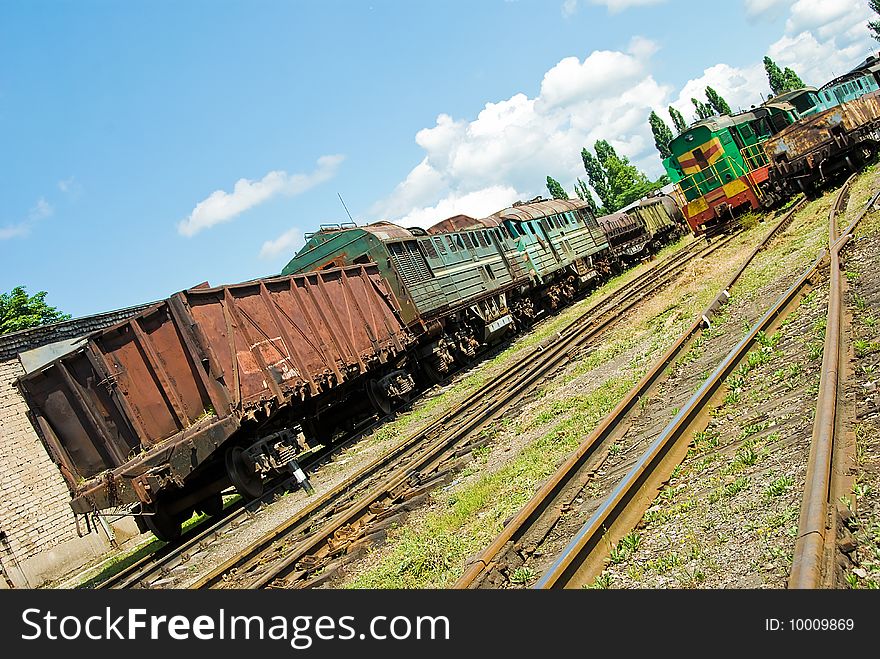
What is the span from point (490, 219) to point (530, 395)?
1305cm

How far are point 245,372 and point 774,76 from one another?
98281mm

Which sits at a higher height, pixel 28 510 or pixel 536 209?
pixel 536 209

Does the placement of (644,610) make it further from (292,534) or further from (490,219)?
(490,219)

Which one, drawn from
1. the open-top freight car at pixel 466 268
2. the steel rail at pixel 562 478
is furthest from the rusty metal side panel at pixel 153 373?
the open-top freight car at pixel 466 268

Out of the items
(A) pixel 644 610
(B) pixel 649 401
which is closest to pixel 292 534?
(B) pixel 649 401

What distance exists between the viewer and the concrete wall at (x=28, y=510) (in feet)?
48.1

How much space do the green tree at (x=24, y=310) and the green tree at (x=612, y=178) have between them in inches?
2652

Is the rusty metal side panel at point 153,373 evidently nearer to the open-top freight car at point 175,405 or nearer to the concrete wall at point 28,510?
the open-top freight car at point 175,405

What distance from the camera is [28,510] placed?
1517 cm

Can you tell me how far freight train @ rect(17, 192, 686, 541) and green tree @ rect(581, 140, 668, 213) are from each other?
7428cm

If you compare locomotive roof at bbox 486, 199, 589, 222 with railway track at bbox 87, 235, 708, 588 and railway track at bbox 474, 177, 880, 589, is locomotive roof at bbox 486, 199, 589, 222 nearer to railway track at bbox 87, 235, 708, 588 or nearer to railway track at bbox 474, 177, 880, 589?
railway track at bbox 87, 235, 708, 588

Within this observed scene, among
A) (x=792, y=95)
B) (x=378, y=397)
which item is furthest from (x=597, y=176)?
(x=378, y=397)

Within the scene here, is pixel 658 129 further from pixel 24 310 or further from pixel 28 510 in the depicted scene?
pixel 28 510

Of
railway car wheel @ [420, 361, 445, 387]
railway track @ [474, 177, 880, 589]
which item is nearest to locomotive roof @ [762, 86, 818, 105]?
railway car wheel @ [420, 361, 445, 387]
